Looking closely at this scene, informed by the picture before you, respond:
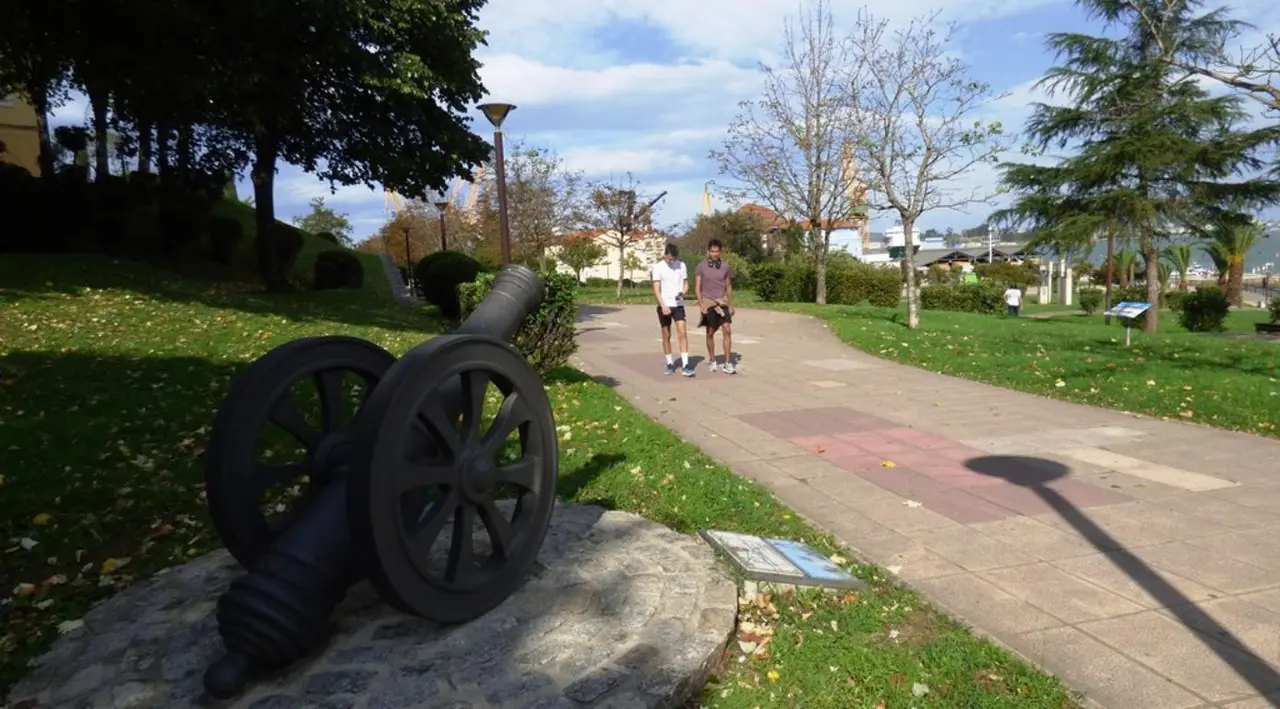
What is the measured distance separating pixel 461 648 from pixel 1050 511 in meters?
3.59

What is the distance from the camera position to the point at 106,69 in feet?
53.9

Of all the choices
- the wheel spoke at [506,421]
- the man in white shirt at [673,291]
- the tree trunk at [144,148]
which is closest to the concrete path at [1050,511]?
the man in white shirt at [673,291]

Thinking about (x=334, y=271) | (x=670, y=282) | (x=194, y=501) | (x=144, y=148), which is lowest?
(x=194, y=501)

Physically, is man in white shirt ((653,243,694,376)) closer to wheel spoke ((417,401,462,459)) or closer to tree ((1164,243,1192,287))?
wheel spoke ((417,401,462,459))

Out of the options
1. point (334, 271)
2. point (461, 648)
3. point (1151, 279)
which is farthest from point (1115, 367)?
point (334, 271)

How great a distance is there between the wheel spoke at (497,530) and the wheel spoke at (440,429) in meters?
0.27

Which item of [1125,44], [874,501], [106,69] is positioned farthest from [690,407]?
[1125,44]

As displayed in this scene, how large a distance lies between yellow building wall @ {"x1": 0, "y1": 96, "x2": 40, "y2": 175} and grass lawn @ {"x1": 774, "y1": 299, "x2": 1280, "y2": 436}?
35.4 meters

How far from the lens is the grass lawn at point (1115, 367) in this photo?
8039 millimetres

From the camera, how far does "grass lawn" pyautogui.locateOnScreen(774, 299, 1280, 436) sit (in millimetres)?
8039

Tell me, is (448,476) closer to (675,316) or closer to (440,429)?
(440,429)

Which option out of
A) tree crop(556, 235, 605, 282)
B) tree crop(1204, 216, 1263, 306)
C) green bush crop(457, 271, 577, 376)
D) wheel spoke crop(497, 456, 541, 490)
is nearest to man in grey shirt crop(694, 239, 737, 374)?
green bush crop(457, 271, 577, 376)

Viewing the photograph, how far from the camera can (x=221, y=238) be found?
74.9ft

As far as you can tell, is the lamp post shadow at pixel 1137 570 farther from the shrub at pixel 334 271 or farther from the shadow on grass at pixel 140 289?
the shrub at pixel 334 271
